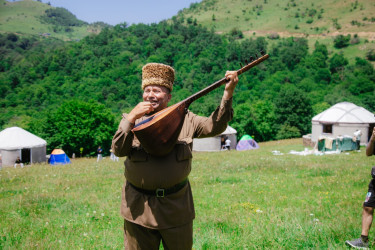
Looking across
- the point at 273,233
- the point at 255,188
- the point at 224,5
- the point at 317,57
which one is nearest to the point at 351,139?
the point at 255,188

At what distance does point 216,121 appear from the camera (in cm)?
271

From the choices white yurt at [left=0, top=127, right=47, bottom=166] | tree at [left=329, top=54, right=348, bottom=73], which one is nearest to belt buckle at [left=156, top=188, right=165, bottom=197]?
white yurt at [left=0, top=127, right=47, bottom=166]

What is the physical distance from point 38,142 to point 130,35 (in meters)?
97.7

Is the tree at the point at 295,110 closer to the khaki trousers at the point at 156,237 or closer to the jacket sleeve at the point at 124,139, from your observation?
the khaki trousers at the point at 156,237

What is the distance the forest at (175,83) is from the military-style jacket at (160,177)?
42.1 m

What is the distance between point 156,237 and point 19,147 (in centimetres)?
2861

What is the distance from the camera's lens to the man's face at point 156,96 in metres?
2.80

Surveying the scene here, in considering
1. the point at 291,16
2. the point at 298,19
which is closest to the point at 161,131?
the point at 298,19

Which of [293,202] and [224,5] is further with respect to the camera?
[224,5]

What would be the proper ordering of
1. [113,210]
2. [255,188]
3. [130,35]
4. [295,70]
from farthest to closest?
[130,35], [295,70], [255,188], [113,210]

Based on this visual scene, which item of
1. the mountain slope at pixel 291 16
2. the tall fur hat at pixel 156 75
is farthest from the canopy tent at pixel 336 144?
the mountain slope at pixel 291 16

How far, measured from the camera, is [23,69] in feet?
288

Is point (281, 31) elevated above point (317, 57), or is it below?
above

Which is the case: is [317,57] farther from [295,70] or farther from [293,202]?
[293,202]
